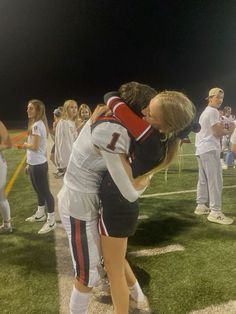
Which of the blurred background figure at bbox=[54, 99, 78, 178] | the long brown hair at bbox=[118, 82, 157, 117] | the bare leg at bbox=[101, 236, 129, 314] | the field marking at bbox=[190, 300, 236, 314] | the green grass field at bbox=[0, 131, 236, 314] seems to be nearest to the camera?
the long brown hair at bbox=[118, 82, 157, 117]

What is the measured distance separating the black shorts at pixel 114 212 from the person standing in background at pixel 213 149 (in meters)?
3.10

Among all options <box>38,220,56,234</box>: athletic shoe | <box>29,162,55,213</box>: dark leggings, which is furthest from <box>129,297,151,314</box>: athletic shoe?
<box>29,162,55,213</box>: dark leggings

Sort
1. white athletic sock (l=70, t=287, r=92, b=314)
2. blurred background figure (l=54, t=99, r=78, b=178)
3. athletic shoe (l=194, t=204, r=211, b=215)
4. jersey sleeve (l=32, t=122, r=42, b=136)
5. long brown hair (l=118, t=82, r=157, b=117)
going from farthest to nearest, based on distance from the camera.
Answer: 1. athletic shoe (l=194, t=204, r=211, b=215)
2. blurred background figure (l=54, t=99, r=78, b=178)
3. jersey sleeve (l=32, t=122, r=42, b=136)
4. white athletic sock (l=70, t=287, r=92, b=314)
5. long brown hair (l=118, t=82, r=157, b=117)

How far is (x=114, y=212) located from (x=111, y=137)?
582 millimetres

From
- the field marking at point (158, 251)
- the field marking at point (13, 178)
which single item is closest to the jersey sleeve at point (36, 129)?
the field marking at point (158, 251)

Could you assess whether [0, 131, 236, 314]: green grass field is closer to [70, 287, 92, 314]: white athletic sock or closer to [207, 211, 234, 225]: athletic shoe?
[207, 211, 234, 225]: athletic shoe

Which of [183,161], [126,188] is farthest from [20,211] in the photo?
[183,161]

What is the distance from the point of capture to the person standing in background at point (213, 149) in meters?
5.14

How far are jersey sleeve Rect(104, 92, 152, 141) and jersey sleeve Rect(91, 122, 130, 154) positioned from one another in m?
0.04

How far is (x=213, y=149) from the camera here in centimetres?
526

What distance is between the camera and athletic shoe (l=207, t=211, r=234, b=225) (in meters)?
5.36

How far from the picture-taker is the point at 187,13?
3488 centimetres

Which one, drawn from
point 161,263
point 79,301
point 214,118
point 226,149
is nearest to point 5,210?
point 161,263

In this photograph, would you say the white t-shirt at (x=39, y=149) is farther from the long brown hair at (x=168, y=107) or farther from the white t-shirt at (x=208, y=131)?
the long brown hair at (x=168, y=107)
